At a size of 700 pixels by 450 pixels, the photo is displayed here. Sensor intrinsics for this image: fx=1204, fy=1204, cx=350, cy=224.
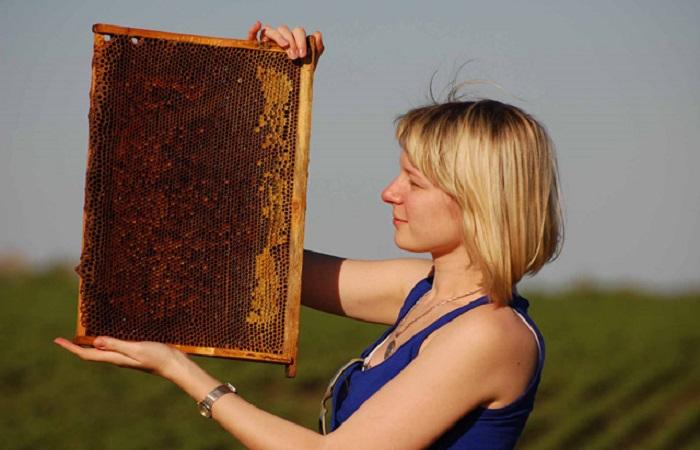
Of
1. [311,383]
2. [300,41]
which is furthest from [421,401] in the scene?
[311,383]

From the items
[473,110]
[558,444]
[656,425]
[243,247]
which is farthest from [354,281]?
[656,425]

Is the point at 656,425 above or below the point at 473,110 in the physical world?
below

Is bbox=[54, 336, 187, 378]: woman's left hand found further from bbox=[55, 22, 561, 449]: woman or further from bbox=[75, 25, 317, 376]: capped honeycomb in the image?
bbox=[75, 25, 317, 376]: capped honeycomb

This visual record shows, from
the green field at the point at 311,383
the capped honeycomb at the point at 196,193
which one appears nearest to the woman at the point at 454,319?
the capped honeycomb at the point at 196,193

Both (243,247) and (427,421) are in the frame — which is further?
(243,247)

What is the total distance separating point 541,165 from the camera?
3678 millimetres

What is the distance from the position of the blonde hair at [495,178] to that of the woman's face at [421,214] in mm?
56

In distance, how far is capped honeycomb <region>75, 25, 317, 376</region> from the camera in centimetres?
396

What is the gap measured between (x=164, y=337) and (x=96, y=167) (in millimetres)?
602

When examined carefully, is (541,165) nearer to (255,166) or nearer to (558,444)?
(255,166)

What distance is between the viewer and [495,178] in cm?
357

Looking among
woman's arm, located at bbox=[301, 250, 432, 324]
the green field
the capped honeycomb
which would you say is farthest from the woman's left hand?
the green field

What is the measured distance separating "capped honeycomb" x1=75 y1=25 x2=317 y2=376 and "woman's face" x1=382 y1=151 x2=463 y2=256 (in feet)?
1.10

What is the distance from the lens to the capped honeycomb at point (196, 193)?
3.96 metres
